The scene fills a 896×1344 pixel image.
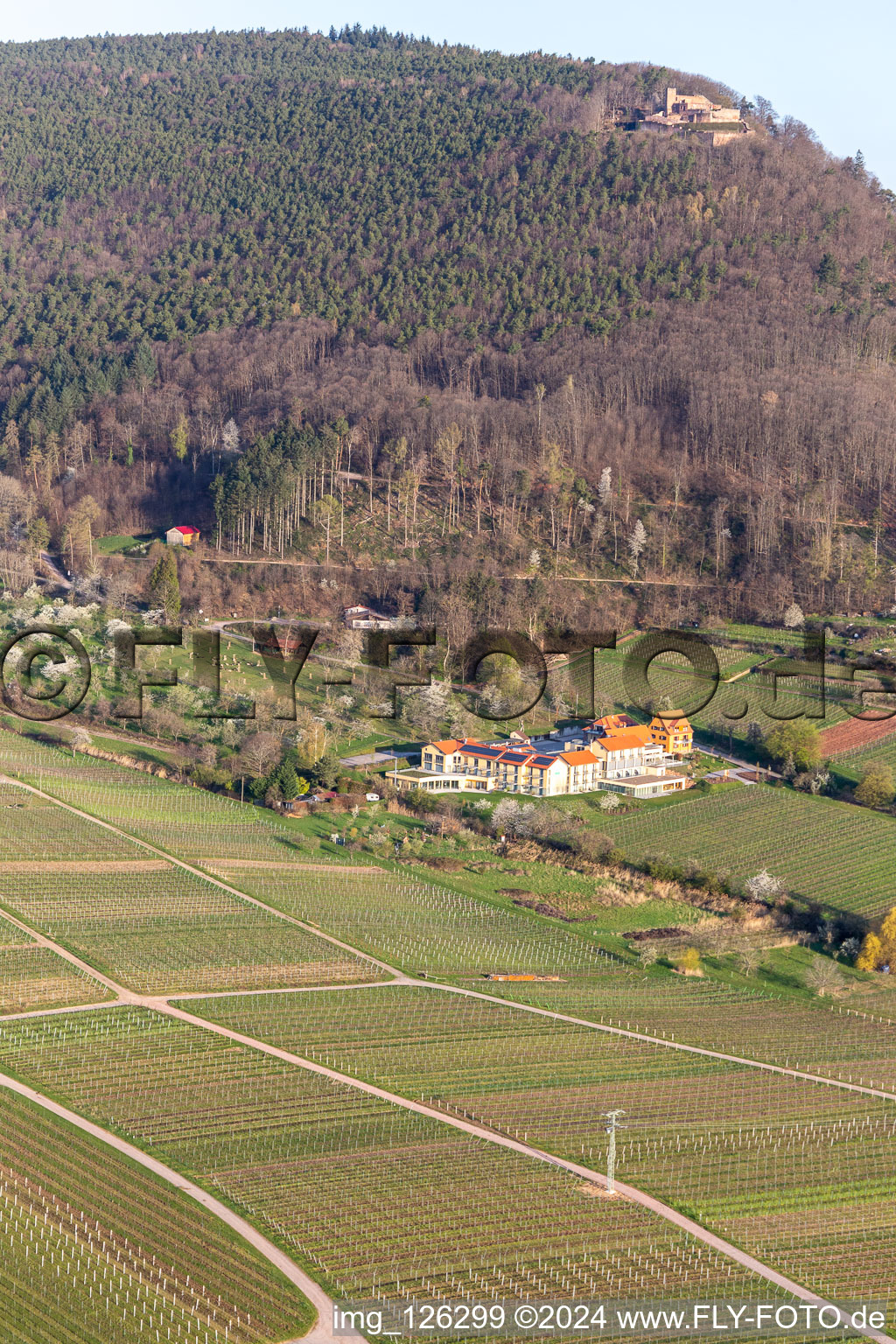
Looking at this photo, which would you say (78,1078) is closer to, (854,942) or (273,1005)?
(273,1005)

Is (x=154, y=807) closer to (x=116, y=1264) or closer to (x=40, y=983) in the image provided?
(x=40, y=983)

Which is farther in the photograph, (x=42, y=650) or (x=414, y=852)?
(x=42, y=650)

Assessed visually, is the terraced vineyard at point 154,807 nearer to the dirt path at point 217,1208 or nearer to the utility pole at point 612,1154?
the dirt path at point 217,1208

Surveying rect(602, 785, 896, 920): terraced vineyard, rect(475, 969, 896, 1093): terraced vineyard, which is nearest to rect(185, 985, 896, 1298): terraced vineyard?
rect(475, 969, 896, 1093): terraced vineyard

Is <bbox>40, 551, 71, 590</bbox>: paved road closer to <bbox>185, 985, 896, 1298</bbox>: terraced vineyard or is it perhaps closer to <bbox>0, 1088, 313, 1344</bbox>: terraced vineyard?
<bbox>185, 985, 896, 1298</bbox>: terraced vineyard

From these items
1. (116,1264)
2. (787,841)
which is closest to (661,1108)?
(116,1264)

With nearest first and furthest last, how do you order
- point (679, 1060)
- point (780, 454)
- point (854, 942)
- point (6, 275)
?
point (679, 1060), point (854, 942), point (780, 454), point (6, 275)

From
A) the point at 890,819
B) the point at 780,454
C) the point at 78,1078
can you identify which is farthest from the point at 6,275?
the point at 78,1078

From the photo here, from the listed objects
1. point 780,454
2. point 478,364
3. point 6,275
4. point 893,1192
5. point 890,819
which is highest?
point 6,275
